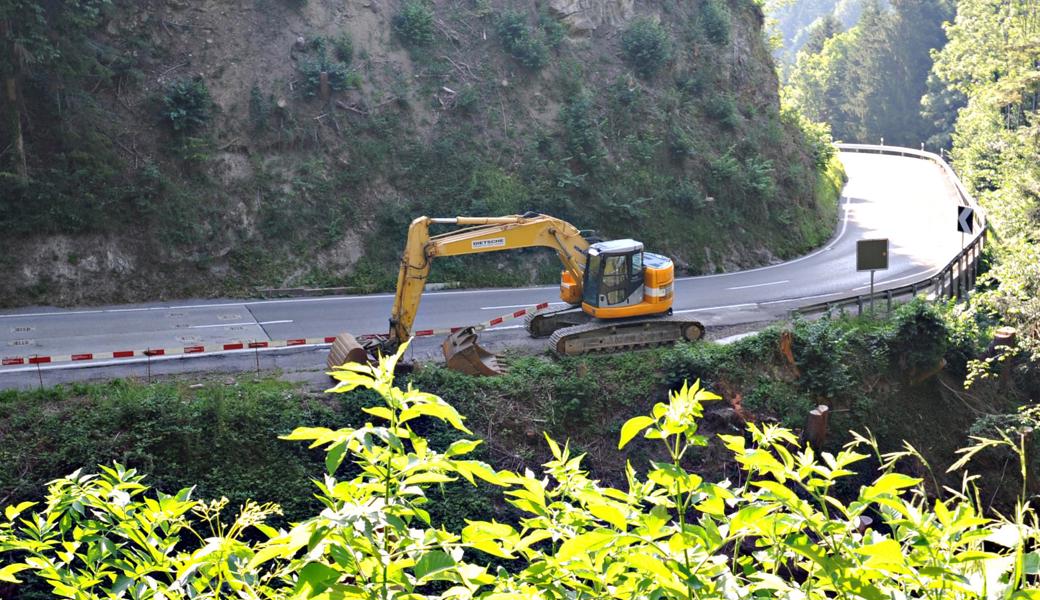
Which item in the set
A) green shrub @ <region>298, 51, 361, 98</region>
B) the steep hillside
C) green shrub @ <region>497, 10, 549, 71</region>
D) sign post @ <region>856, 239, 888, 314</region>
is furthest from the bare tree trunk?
sign post @ <region>856, 239, 888, 314</region>

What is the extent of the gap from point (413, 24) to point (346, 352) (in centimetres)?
1673

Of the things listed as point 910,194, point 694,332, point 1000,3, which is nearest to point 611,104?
point 694,332

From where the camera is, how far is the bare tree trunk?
24.4 m

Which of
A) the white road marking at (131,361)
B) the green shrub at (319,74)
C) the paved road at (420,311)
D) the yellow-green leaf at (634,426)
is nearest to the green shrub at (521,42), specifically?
the green shrub at (319,74)

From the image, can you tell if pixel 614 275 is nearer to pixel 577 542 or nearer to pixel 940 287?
pixel 940 287

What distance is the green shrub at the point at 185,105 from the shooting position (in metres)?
26.8

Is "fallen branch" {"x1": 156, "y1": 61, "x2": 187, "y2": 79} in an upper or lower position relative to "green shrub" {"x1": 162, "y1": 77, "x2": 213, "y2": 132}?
upper

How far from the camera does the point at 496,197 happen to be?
29.8 meters

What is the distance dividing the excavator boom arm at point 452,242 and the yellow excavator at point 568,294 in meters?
0.02

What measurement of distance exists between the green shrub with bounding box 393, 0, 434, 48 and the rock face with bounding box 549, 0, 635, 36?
5391 mm

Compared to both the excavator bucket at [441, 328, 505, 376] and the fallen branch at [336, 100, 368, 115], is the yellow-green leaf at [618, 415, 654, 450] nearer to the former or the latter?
the excavator bucket at [441, 328, 505, 376]

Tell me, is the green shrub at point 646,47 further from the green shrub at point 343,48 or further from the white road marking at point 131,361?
the white road marking at point 131,361

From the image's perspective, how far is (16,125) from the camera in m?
24.3

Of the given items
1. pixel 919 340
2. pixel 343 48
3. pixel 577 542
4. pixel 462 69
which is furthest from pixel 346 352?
pixel 462 69
